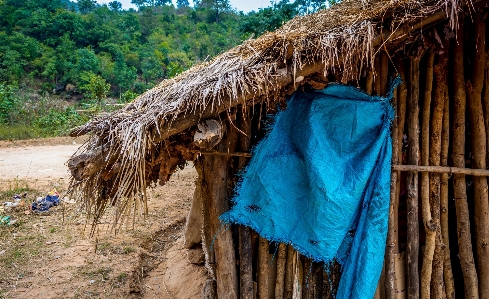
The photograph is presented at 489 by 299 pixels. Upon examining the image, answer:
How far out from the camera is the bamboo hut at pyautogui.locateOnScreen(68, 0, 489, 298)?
8.32 feet

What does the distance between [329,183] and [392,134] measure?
73cm

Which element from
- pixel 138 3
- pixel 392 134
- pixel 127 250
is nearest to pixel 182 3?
pixel 138 3

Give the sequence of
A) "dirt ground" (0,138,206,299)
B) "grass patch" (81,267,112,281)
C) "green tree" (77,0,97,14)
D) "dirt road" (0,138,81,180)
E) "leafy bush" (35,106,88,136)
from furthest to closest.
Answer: "green tree" (77,0,97,14), "leafy bush" (35,106,88,136), "dirt road" (0,138,81,180), "grass patch" (81,267,112,281), "dirt ground" (0,138,206,299)

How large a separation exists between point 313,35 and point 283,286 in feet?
7.06

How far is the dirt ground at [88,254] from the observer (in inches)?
194

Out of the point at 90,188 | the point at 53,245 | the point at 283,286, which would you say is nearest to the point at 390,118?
the point at 283,286

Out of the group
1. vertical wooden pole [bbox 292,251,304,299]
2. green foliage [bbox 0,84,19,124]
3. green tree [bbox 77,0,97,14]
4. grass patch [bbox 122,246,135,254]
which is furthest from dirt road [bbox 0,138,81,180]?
green tree [bbox 77,0,97,14]

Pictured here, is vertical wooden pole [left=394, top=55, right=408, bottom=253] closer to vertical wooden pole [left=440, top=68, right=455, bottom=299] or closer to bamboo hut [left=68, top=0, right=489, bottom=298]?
bamboo hut [left=68, top=0, right=489, bottom=298]

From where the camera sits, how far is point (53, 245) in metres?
6.36

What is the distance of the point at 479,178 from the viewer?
2.93 meters

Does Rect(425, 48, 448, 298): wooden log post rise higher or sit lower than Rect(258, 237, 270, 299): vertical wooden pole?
higher

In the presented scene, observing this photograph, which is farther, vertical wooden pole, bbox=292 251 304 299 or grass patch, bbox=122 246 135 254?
grass patch, bbox=122 246 135 254

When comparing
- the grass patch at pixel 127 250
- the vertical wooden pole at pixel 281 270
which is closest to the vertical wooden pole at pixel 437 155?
the vertical wooden pole at pixel 281 270

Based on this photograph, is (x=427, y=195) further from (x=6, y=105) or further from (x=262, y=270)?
(x=6, y=105)
